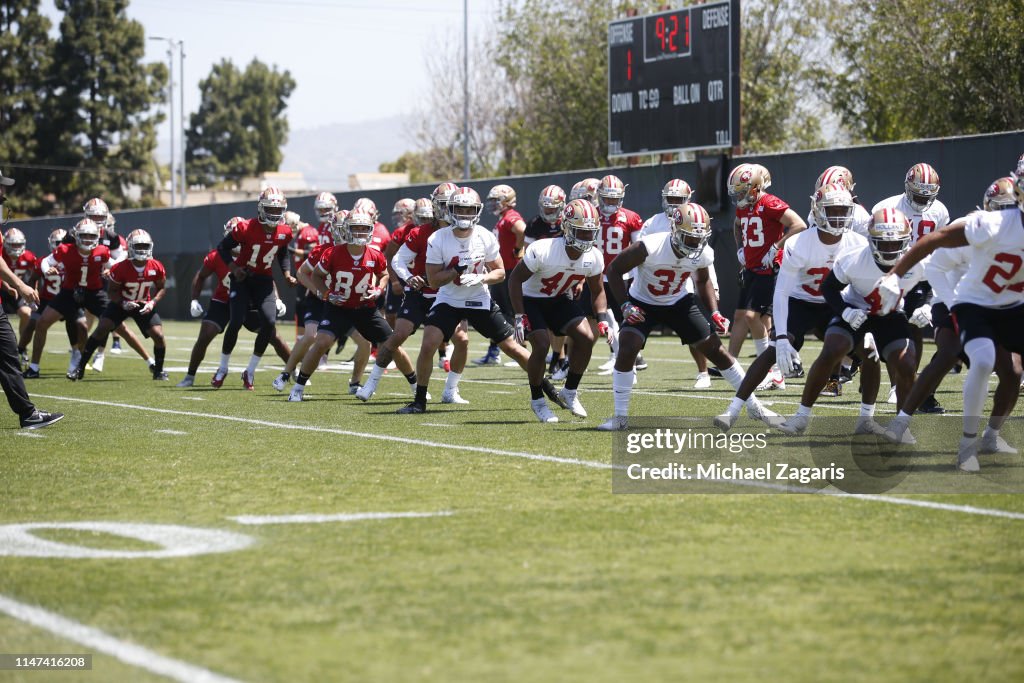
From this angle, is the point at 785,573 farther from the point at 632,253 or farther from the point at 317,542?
the point at 632,253

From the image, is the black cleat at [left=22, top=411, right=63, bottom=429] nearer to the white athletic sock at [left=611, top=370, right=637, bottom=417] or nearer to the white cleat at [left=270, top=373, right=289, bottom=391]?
the white cleat at [left=270, top=373, right=289, bottom=391]

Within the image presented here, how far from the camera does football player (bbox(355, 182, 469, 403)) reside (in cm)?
1234

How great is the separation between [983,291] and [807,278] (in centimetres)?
193

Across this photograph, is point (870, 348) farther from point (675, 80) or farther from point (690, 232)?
point (675, 80)

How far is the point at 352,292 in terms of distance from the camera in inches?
494

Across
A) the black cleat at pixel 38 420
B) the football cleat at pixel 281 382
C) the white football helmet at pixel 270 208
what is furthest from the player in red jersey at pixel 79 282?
the black cleat at pixel 38 420

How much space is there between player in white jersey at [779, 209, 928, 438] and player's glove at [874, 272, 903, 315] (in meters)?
0.03

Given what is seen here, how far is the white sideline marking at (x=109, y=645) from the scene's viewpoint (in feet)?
13.3

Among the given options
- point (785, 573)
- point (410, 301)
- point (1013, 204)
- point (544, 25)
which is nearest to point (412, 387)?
point (410, 301)

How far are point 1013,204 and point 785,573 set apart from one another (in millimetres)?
7335

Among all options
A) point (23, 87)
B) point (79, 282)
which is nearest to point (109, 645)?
point (79, 282)

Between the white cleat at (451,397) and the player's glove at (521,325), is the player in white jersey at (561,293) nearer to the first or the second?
the player's glove at (521,325)

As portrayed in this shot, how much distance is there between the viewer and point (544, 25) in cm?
4531

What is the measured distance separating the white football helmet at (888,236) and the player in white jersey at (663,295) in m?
1.37
